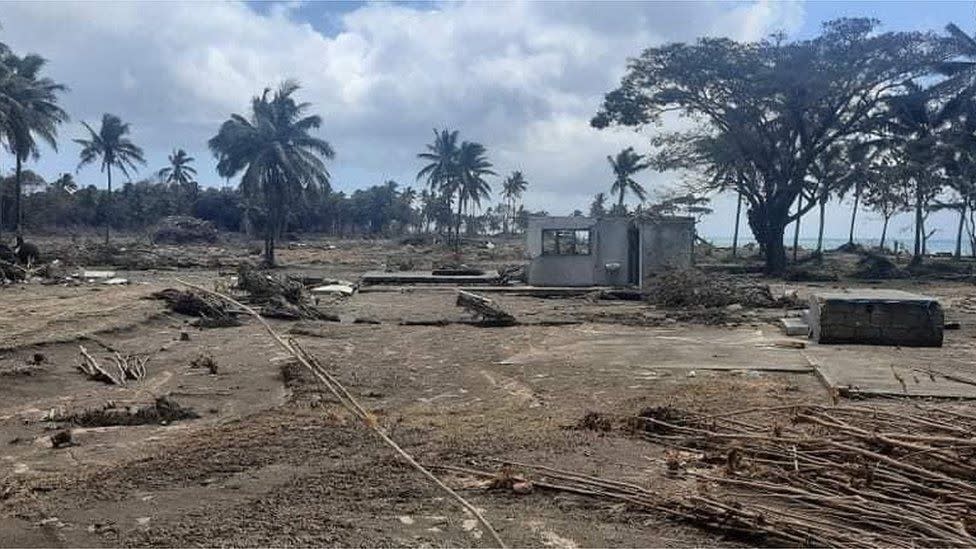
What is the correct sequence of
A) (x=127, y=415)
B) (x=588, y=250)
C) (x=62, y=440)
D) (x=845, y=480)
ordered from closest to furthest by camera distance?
(x=845, y=480) → (x=62, y=440) → (x=127, y=415) → (x=588, y=250)

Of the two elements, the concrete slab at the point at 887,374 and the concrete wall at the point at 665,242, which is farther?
the concrete wall at the point at 665,242

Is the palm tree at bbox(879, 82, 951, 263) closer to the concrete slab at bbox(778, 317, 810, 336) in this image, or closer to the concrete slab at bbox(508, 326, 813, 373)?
the concrete slab at bbox(778, 317, 810, 336)

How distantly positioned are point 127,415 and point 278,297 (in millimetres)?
12344

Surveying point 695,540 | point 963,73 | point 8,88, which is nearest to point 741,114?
point 963,73

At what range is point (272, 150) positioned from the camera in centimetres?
4222

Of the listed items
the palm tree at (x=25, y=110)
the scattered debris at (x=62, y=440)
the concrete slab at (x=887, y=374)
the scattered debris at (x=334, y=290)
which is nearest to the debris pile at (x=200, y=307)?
the scattered debris at (x=334, y=290)

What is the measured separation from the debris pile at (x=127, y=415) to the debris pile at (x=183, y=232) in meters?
53.8

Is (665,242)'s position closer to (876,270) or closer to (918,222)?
(876,270)

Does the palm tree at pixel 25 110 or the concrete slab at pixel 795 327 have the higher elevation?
the palm tree at pixel 25 110

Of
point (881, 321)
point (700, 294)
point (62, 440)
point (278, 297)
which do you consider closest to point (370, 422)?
point (62, 440)

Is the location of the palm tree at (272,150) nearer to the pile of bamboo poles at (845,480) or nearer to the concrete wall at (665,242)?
the concrete wall at (665,242)

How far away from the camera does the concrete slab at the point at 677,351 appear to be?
1220 centimetres

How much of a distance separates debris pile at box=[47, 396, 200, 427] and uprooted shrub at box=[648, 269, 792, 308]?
623 inches

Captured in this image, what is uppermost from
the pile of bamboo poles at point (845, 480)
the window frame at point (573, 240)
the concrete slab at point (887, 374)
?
the window frame at point (573, 240)
